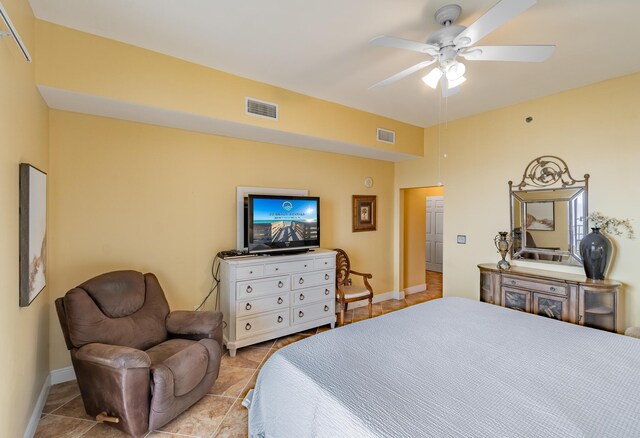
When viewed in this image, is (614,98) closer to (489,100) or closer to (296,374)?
(489,100)

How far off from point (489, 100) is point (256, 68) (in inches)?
108

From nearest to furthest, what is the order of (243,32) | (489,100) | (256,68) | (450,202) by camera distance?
(243,32), (256,68), (489,100), (450,202)

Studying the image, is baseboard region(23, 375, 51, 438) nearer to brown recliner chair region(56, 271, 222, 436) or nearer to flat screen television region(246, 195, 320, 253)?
brown recliner chair region(56, 271, 222, 436)

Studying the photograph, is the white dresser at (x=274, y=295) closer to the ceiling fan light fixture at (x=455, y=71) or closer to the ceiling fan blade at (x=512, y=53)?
the ceiling fan light fixture at (x=455, y=71)

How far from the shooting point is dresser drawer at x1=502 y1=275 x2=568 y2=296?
301 cm

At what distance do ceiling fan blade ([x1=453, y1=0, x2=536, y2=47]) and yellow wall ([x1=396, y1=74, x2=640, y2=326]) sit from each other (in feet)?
7.54

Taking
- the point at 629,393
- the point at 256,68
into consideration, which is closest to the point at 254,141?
the point at 256,68

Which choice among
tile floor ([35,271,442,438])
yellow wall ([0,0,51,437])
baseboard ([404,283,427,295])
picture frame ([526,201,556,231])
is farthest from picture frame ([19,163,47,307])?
baseboard ([404,283,427,295])

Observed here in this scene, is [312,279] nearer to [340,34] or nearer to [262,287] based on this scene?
[262,287]

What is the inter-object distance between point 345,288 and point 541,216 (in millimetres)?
2511

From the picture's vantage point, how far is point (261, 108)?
121 inches

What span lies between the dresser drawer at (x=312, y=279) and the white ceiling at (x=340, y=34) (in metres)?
2.14

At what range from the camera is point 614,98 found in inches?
117

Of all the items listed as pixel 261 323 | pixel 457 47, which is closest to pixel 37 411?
pixel 261 323
